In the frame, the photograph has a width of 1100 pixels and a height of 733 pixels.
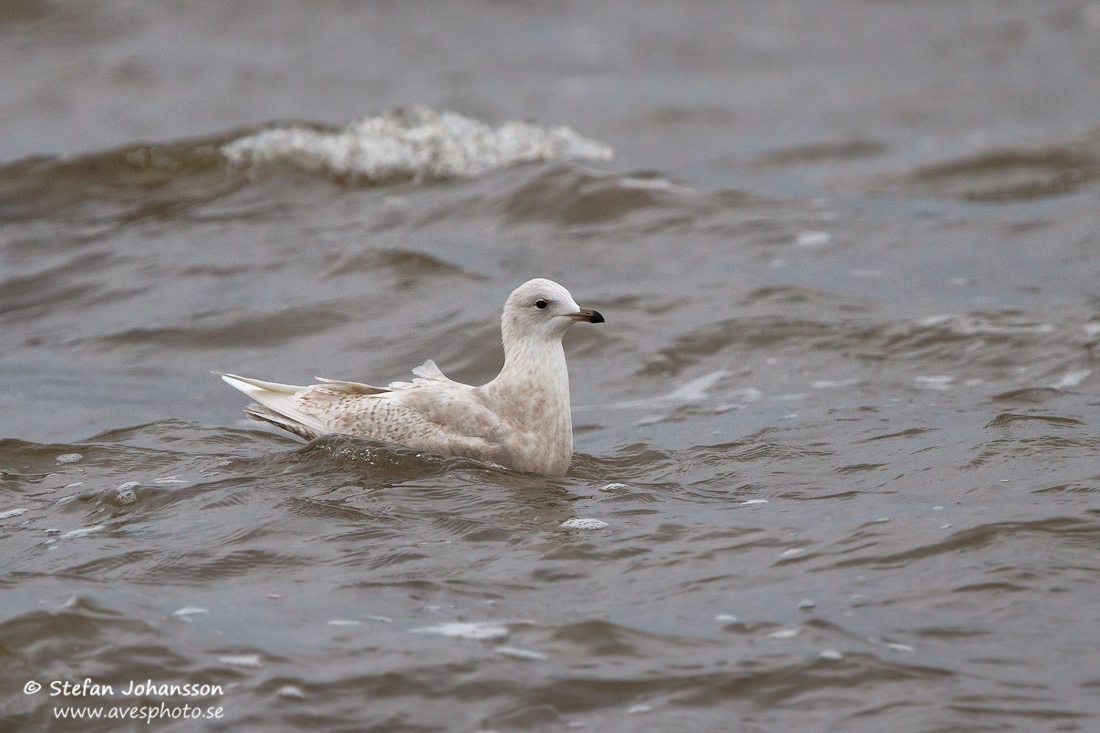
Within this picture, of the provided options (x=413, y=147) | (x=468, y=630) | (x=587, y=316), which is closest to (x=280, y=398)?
(x=587, y=316)

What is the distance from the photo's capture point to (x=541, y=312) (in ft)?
23.4

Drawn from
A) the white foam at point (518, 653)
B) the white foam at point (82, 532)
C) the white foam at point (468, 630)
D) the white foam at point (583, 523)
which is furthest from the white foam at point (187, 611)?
the white foam at point (583, 523)

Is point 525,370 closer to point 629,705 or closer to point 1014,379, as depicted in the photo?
point 629,705

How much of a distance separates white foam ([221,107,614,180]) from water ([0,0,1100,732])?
0.24 feet

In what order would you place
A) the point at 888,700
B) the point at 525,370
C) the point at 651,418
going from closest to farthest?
the point at 888,700
the point at 525,370
the point at 651,418

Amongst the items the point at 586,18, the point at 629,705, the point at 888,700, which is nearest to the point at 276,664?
the point at 629,705

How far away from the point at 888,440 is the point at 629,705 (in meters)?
3.51

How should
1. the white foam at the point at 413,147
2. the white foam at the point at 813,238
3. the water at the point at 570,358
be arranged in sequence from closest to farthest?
the water at the point at 570,358 < the white foam at the point at 813,238 < the white foam at the point at 413,147

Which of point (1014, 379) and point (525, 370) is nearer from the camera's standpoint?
point (525, 370)

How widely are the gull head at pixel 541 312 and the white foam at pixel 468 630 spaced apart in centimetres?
229

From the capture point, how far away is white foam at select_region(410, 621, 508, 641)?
5.06m

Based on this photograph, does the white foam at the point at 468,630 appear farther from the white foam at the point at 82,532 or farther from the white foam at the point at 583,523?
the white foam at the point at 82,532

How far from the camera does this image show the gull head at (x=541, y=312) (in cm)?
707

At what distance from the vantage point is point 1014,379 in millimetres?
8898
